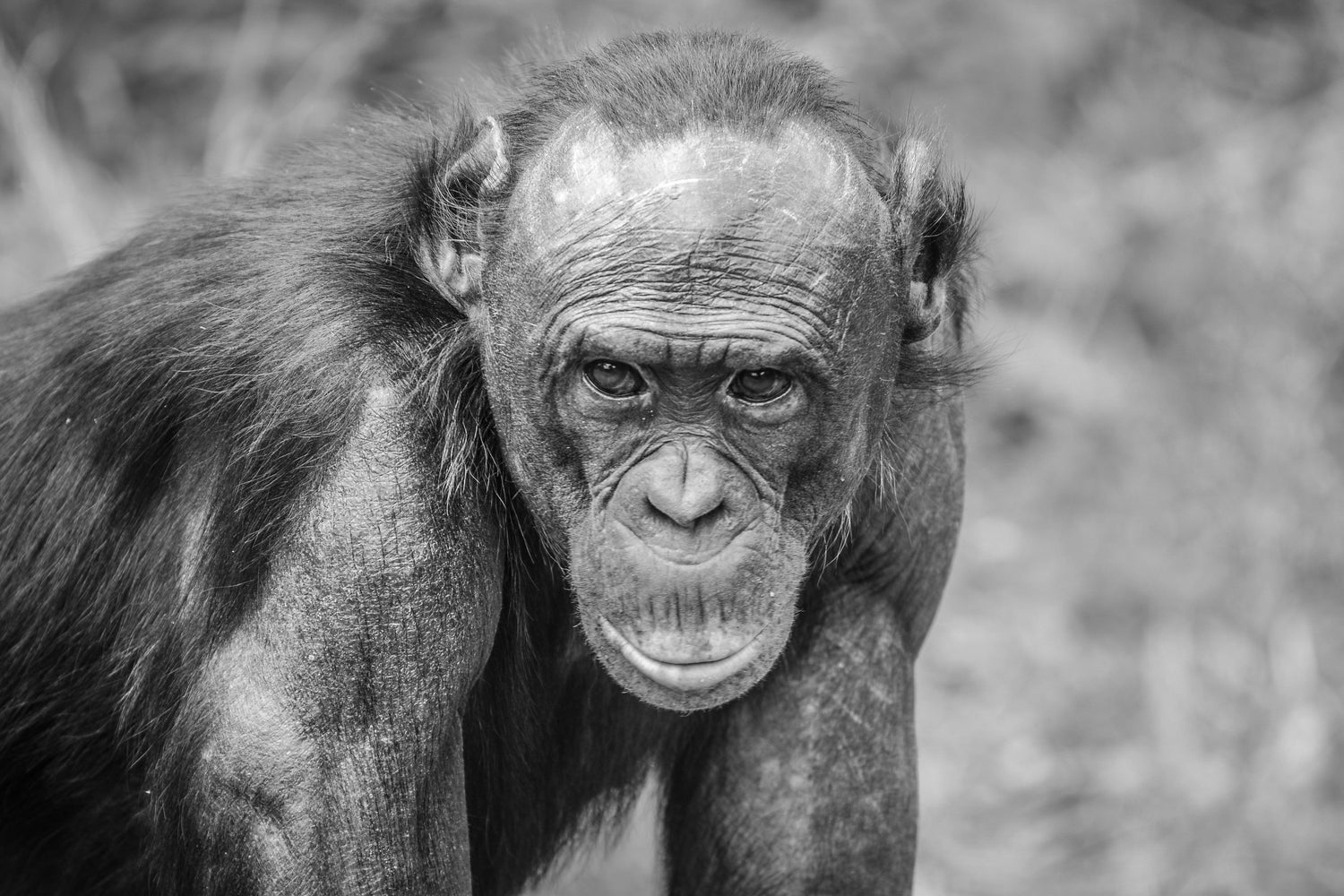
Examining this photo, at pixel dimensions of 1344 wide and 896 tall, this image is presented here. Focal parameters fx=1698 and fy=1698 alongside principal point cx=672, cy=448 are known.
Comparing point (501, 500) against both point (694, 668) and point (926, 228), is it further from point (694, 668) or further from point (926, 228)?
point (926, 228)

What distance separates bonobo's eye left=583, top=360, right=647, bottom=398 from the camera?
3.53 metres

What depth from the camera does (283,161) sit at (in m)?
4.56

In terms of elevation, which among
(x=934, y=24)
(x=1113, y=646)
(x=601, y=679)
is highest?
(x=934, y=24)

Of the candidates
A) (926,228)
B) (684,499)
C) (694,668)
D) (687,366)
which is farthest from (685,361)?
(926,228)

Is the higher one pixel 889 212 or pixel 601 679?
pixel 889 212

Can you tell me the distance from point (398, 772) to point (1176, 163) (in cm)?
800

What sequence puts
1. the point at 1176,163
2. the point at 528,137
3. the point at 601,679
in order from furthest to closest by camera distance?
the point at 1176,163 < the point at 601,679 < the point at 528,137

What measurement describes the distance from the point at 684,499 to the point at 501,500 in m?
0.66

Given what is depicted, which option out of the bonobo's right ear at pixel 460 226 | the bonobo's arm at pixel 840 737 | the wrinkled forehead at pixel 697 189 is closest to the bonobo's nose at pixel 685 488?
the wrinkled forehead at pixel 697 189

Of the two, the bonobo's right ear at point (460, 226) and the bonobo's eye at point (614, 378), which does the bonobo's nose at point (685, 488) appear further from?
the bonobo's right ear at point (460, 226)

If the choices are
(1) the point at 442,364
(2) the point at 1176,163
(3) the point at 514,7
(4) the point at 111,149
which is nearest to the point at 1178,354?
(2) the point at 1176,163

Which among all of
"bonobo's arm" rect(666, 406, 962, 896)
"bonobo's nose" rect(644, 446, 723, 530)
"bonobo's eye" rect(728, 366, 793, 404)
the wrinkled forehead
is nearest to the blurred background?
"bonobo's arm" rect(666, 406, 962, 896)

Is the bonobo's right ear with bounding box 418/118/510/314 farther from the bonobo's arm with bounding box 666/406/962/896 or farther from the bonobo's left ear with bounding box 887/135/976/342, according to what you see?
the bonobo's arm with bounding box 666/406/962/896

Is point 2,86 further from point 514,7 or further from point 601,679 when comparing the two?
point 601,679
